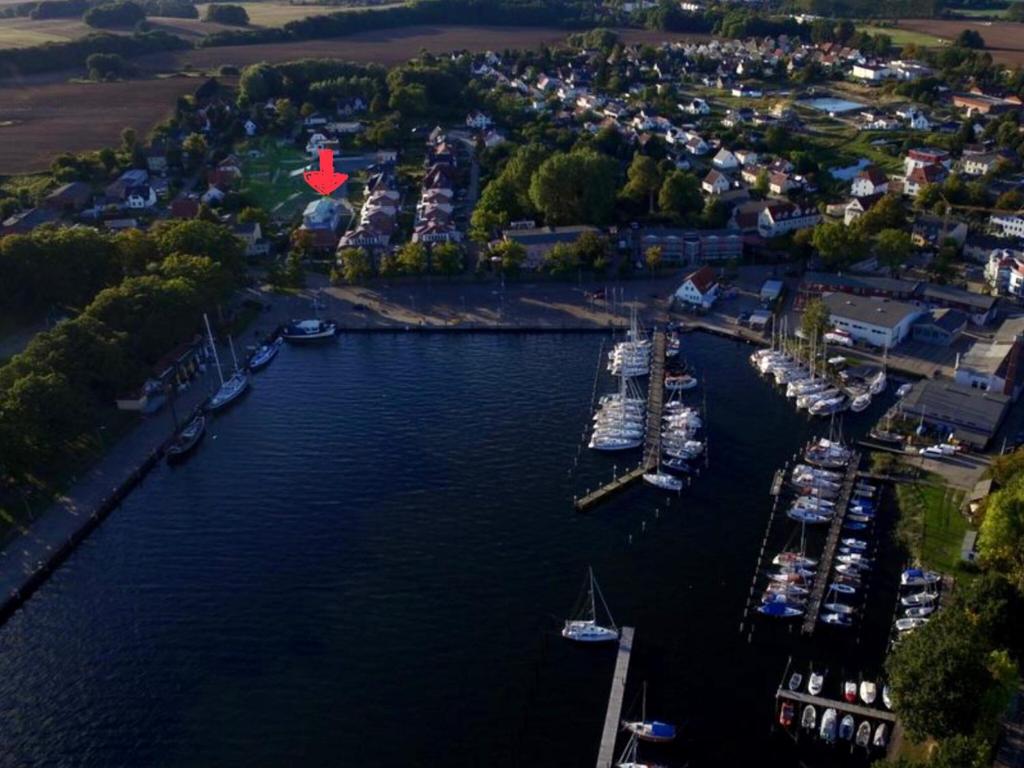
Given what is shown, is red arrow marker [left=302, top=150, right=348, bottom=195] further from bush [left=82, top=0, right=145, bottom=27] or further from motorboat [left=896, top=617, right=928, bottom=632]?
bush [left=82, top=0, right=145, bottom=27]

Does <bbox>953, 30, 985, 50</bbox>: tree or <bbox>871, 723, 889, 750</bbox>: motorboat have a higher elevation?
<bbox>953, 30, 985, 50</bbox>: tree

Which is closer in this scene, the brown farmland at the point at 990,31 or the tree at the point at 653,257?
the tree at the point at 653,257

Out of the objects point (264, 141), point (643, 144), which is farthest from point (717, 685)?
point (264, 141)

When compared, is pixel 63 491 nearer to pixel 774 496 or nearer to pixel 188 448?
pixel 188 448

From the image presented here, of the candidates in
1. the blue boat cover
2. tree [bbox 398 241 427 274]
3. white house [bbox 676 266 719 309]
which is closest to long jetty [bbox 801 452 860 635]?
the blue boat cover

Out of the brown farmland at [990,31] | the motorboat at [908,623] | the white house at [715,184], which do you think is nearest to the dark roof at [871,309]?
the motorboat at [908,623]

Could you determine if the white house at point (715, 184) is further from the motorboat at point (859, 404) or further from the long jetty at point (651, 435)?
the motorboat at point (859, 404)
